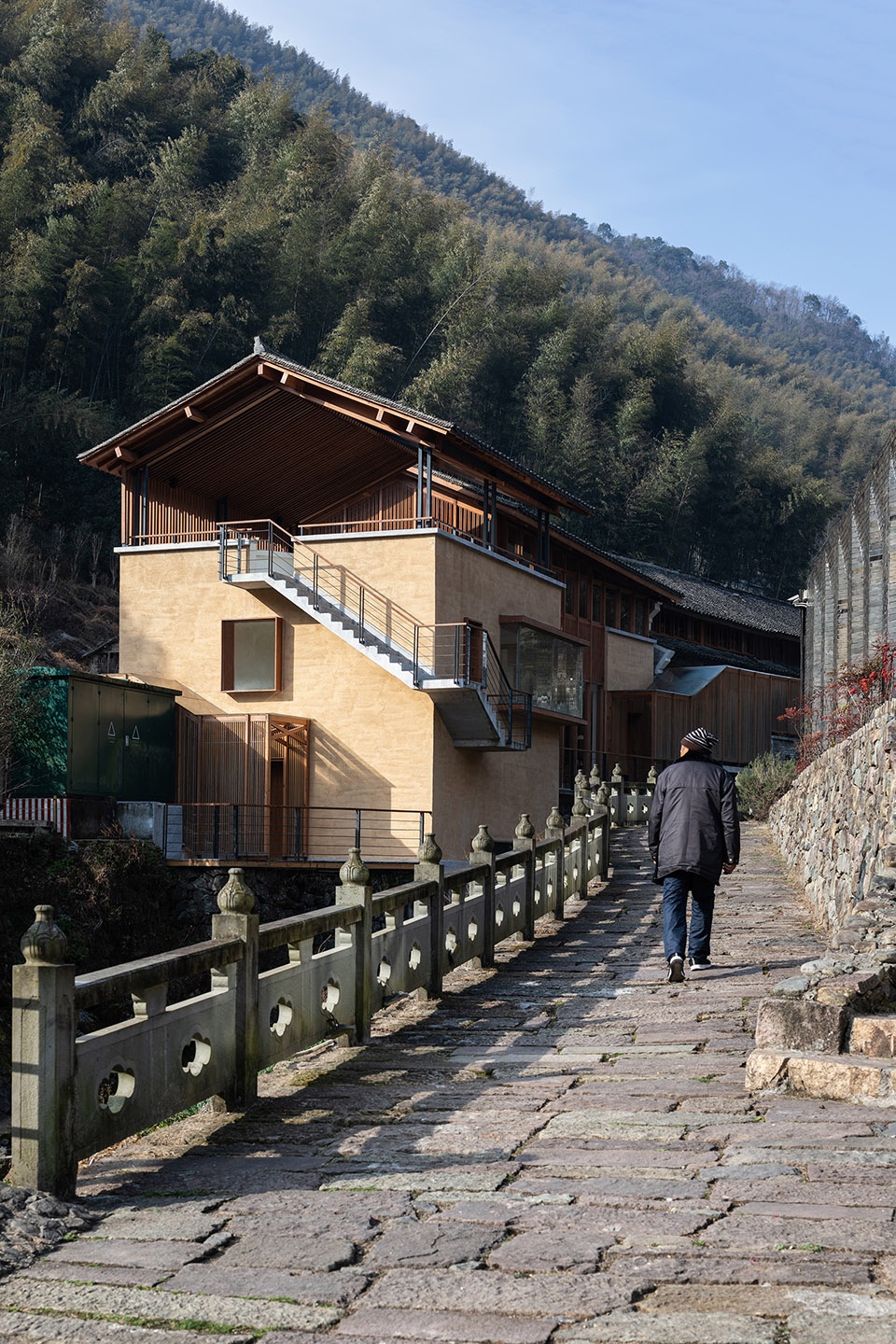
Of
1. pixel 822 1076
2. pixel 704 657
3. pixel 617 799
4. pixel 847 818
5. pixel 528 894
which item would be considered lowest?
pixel 822 1076

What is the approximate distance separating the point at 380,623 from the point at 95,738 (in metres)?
5.81

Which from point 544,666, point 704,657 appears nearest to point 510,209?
point 704,657

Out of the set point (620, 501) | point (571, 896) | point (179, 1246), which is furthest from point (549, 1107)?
point (620, 501)

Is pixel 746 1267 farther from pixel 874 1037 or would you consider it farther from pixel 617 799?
pixel 617 799

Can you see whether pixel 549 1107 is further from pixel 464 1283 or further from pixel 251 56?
pixel 251 56

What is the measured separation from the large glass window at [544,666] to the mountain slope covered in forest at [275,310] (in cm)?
2275

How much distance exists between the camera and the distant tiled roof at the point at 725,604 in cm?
4950

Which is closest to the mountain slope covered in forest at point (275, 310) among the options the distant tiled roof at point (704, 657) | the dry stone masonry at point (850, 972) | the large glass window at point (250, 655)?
the distant tiled roof at point (704, 657)

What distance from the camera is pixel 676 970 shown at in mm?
11469

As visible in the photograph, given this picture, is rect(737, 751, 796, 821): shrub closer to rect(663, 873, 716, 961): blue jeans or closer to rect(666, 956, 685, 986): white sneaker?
rect(663, 873, 716, 961): blue jeans

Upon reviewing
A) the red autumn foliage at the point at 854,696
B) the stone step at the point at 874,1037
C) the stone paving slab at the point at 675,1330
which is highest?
the red autumn foliage at the point at 854,696

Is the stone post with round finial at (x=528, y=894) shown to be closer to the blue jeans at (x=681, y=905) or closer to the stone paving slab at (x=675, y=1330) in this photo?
the blue jeans at (x=681, y=905)

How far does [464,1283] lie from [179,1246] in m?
1.14

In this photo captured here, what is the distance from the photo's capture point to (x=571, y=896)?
62.0 ft
